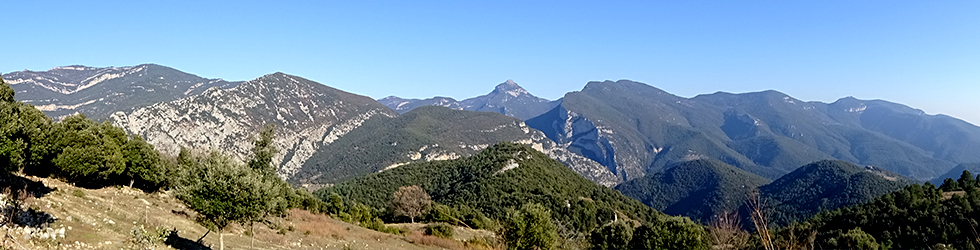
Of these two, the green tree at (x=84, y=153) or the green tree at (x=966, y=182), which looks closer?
the green tree at (x=84, y=153)

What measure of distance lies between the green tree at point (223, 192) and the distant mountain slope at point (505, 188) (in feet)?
198

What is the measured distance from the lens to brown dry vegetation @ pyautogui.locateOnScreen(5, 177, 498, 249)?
17.1m

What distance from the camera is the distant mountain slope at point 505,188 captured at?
8344 cm

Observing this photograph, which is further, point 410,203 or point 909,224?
point 410,203

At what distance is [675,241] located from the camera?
39.9 meters

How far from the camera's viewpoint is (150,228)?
22375 mm

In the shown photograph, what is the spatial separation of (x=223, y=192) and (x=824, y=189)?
19512 cm

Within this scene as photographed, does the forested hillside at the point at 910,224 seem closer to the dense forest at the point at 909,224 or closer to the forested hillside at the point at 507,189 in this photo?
the dense forest at the point at 909,224

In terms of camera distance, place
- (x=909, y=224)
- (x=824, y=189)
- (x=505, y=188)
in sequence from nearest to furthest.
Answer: (x=909, y=224) → (x=505, y=188) → (x=824, y=189)

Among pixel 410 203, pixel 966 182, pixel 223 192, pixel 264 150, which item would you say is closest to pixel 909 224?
pixel 966 182

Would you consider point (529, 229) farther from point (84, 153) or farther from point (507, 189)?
point (507, 189)

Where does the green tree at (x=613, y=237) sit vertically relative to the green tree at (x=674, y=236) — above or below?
below

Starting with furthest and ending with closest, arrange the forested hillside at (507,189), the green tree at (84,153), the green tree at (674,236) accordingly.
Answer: the forested hillside at (507,189), the green tree at (674,236), the green tree at (84,153)

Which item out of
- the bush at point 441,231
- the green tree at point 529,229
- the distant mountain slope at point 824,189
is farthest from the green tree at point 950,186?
the green tree at point 529,229
